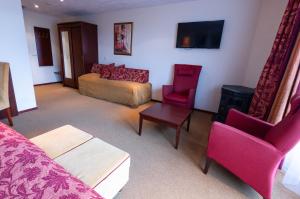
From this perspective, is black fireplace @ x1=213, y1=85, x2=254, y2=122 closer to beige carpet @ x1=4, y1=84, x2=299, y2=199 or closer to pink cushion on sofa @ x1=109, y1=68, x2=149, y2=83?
beige carpet @ x1=4, y1=84, x2=299, y2=199

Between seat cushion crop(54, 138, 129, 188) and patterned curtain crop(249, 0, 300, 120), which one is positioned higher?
patterned curtain crop(249, 0, 300, 120)

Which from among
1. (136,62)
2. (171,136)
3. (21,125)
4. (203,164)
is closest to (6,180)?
(203,164)

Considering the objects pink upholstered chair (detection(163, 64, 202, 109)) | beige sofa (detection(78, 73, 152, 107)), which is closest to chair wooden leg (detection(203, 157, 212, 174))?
pink upholstered chair (detection(163, 64, 202, 109))

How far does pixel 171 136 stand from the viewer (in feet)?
7.97

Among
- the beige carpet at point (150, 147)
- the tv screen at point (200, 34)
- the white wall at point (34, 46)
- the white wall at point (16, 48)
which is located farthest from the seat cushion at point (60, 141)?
the white wall at point (34, 46)

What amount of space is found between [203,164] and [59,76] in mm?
5838

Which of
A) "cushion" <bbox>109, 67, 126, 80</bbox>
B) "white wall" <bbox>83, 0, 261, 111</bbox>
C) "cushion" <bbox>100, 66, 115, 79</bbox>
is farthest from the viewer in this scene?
"cushion" <bbox>100, 66, 115, 79</bbox>

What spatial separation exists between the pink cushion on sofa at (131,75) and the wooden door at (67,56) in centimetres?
175

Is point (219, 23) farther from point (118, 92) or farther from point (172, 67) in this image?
point (118, 92)

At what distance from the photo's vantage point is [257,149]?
4.15ft

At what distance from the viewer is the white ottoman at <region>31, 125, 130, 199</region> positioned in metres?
1.04

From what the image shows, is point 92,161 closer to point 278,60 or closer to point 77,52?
point 278,60

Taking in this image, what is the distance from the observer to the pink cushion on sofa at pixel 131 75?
3.88 meters

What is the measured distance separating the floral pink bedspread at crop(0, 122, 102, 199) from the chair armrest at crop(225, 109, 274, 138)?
5.67 ft
